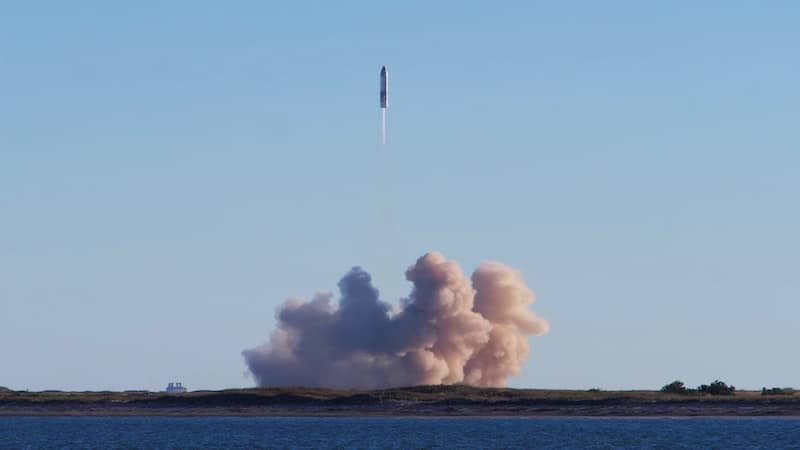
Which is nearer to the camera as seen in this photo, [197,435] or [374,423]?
[197,435]

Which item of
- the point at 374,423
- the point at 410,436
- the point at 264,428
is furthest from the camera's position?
the point at 374,423

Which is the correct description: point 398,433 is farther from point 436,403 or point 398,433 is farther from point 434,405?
point 436,403

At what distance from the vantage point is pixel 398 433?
425ft

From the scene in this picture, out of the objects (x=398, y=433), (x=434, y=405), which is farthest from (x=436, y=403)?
(x=398, y=433)

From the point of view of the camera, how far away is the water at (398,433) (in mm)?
116750

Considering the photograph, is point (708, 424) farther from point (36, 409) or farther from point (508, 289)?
point (36, 409)

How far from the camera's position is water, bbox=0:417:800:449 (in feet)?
383

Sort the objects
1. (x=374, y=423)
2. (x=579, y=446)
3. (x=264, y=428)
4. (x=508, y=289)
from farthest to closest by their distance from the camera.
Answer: (x=508, y=289)
(x=374, y=423)
(x=264, y=428)
(x=579, y=446)

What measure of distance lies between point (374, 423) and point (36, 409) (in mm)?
33240

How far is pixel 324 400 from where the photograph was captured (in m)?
152

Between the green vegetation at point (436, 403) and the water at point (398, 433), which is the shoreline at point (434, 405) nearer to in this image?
the green vegetation at point (436, 403)

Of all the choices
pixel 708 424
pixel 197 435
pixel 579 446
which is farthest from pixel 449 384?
pixel 579 446

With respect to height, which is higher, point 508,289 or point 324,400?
point 508,289

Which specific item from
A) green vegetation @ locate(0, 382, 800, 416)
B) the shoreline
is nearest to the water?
the shoreline
